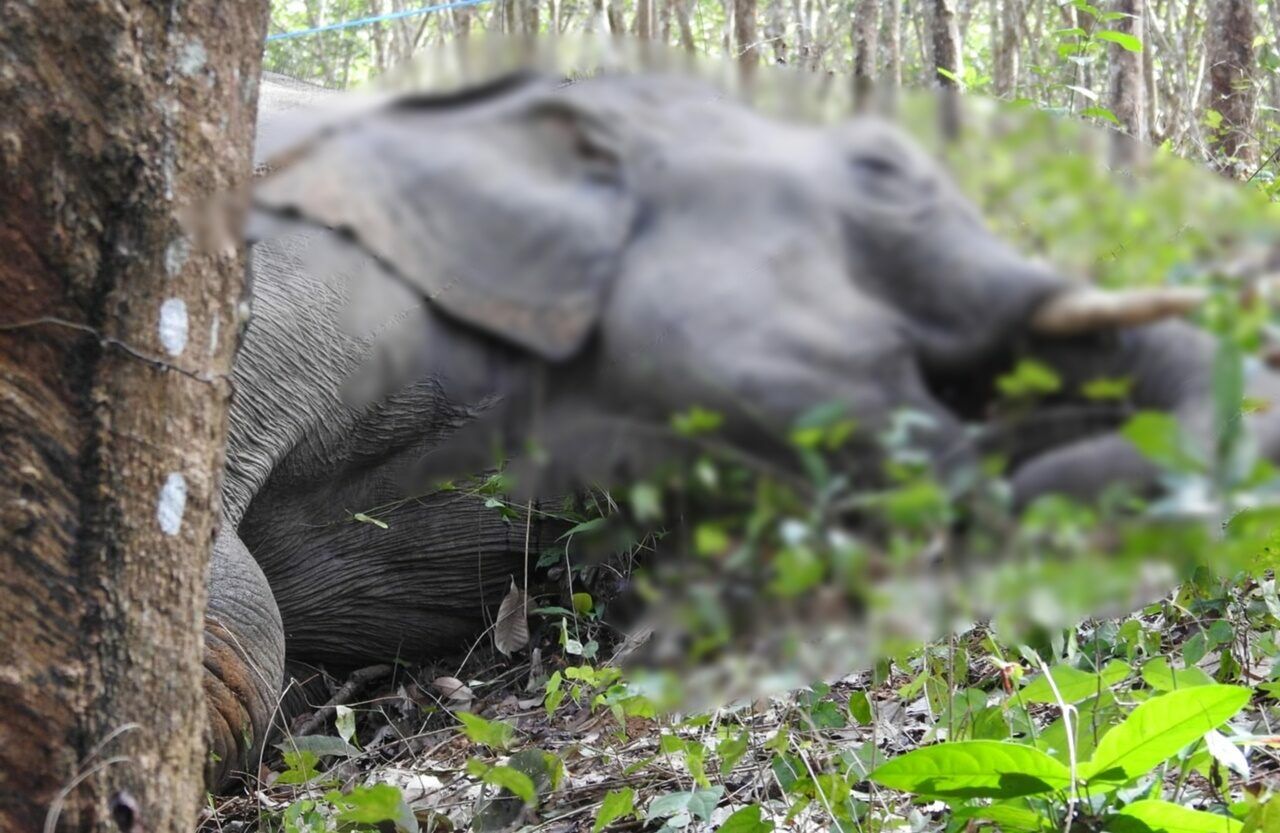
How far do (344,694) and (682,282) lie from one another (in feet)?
10.1

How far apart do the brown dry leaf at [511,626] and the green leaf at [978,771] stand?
139 cm

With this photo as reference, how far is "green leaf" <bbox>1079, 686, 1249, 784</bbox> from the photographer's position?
1442 mm

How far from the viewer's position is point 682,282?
65cm

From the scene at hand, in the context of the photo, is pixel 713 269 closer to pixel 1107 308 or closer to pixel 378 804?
A: pixel 1107 308

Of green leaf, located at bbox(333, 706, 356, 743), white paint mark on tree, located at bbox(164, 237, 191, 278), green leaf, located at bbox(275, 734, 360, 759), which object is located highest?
white paint mark on tree, located at bbox(164, 237, 191, 278)

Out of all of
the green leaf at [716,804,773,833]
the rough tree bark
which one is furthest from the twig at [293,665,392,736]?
the rough tree bark

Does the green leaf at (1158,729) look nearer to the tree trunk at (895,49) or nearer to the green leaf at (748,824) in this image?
the green leaf at (748,824)

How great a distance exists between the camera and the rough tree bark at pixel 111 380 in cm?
113

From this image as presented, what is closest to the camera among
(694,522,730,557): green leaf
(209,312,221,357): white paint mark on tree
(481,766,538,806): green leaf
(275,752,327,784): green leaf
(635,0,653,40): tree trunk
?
(694,522,730,557): green leaf

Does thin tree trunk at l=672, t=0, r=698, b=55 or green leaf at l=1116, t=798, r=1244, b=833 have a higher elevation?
thin tree trunk at l=672, t=0, r=698, b=55

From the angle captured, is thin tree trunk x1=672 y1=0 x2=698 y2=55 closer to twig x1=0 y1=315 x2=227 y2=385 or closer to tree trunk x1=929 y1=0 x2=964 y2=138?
tree trunk x1=929 y1=0 x2=964 y2=138

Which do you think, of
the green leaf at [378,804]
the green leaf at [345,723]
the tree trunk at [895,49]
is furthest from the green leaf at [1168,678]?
the tree trunk at [895,49]

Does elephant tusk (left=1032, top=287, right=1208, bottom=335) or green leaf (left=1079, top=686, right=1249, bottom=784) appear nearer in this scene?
elephant tusk (left=1032, top=287, right=1208, bottom=335)

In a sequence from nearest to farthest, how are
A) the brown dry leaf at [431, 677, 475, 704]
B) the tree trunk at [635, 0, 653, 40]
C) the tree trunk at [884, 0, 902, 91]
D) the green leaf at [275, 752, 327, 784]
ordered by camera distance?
the green leaf at [275, 752, 327, 784], the tree trunk at [635, 0, 653, 40], the brown dry leaf at [431, 677, 475, 704], the tree trunk at [884, 0, 902, 91]
